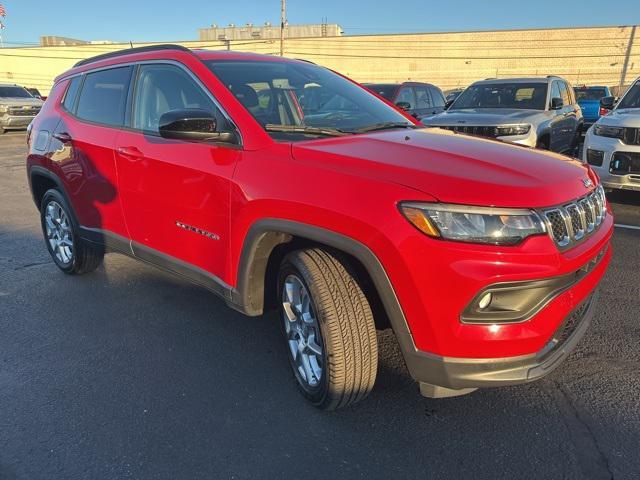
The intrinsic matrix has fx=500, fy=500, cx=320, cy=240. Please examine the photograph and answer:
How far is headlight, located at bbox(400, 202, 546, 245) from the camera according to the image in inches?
77.7

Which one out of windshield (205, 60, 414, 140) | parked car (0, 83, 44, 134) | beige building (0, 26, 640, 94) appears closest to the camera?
windshield (205, 60, 414, 140)

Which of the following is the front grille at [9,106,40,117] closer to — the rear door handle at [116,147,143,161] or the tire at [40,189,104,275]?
the tire at [40,189,104,275]

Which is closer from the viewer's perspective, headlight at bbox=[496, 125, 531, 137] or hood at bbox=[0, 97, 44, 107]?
headlight at bbox=[496, 125, 531, 137]

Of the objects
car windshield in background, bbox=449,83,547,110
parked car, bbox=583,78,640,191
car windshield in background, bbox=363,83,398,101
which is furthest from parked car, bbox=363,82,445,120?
parked car, bbox=583,78,640,191

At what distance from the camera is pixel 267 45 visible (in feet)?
217

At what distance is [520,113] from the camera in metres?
7.84

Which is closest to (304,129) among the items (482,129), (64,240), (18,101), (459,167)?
(459,167)

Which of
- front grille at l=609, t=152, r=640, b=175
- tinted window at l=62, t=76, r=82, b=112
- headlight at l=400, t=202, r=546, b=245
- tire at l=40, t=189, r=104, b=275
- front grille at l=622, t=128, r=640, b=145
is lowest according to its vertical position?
tire at l=40, t=189, r=104, b=275

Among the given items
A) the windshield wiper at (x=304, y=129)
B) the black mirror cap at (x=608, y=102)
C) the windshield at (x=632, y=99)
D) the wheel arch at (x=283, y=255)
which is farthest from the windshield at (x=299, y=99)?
the black mirror cap at (x=608, y=102)

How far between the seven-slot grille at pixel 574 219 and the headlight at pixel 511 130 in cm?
503

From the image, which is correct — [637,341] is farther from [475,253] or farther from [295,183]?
[295,183]

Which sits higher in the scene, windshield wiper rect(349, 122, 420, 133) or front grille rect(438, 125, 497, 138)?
windshield wiper rect(349, 122, 420, 133)

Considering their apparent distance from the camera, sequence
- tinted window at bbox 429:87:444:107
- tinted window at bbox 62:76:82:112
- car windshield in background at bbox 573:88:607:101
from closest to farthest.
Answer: tinted window at bbox 62:76:82:112, tinted window at bbox 429:87:444:107, car windshield in background at bbox 573:88:607:101

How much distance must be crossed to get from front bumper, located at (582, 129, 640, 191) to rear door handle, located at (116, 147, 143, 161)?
541cm
